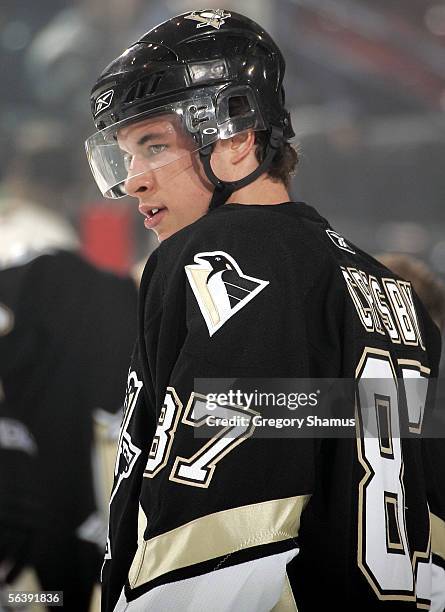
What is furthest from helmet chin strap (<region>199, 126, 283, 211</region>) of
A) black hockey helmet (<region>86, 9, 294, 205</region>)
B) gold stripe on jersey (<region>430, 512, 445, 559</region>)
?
gold stripe on jersey (<region>430, 512, 445, 559</region>)

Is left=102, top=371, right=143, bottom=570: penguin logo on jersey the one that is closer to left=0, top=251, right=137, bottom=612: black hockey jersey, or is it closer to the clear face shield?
the clear face shield

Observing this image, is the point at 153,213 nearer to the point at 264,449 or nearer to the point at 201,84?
the point at 201,84

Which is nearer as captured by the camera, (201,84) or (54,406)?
(201,84)

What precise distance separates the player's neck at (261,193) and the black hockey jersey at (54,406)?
959 millimetres

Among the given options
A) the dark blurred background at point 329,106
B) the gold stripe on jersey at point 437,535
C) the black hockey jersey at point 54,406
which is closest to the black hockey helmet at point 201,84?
the gold stripe on jersey at point 437,535

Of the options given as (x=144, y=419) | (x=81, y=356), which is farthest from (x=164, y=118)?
(x=81, y=356)

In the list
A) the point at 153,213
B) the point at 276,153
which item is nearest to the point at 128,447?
the point at 153,213

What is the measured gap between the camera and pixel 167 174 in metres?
1.14

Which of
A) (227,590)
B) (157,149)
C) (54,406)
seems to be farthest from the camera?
(54,406)

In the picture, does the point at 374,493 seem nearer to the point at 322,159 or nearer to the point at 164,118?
the point at 164,118

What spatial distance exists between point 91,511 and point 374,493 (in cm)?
127

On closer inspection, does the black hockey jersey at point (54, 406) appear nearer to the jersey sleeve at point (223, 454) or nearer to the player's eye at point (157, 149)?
the player's eye at point (157, 149)

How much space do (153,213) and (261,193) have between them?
15cm

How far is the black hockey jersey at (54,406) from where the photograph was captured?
2.09 metres
